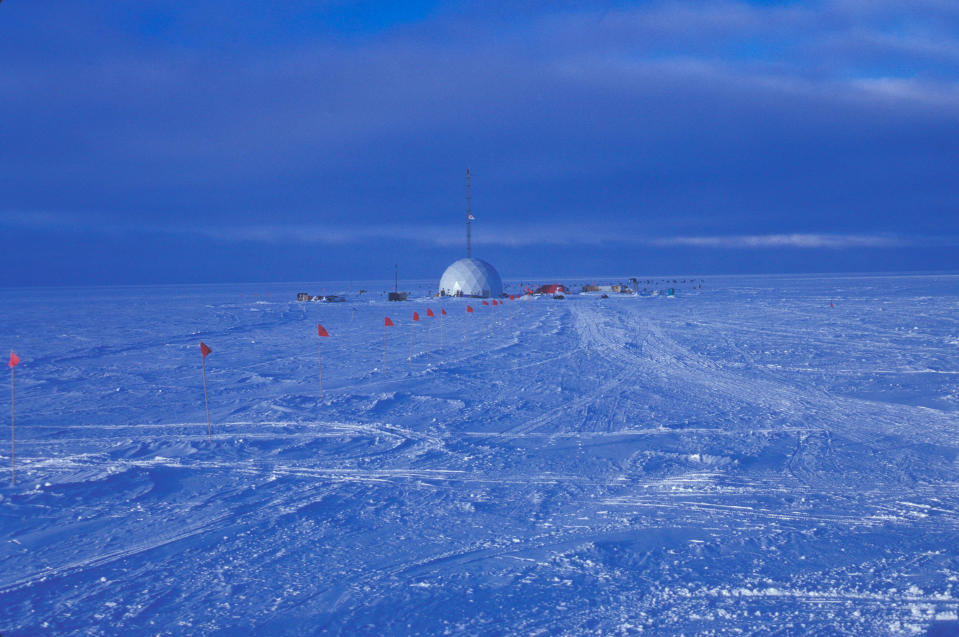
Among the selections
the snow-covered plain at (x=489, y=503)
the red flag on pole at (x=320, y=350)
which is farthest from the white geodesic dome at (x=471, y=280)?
the snow-covered plain at (x=489, y=503)

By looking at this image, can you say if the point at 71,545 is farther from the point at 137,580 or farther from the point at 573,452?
the point at 573,452

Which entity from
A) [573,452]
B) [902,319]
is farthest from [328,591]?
[902,319]

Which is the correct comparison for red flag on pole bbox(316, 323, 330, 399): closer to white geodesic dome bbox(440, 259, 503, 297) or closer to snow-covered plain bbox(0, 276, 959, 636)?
snow-covered plain bbox(0, 276, 959, 636)

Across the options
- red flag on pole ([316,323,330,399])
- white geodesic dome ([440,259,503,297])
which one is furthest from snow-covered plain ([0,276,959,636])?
white geodesic dome ([440,259,503,297])

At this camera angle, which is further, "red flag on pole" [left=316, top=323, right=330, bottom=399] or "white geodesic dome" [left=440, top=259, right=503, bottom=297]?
"white geodesic dome" [left=440, top=259, right=503, bottom=297]

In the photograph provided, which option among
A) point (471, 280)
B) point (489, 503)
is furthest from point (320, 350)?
point (471, 280)

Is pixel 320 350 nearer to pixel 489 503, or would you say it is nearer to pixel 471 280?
pixel 489 503

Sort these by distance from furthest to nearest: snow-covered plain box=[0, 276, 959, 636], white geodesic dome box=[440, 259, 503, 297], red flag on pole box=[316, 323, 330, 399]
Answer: white geodesic dome box=[440, 259, 503, 297], red flag on pole box=[316, 323, 330, 399], snow-covered plain box=[0, 276, 959, 636]
